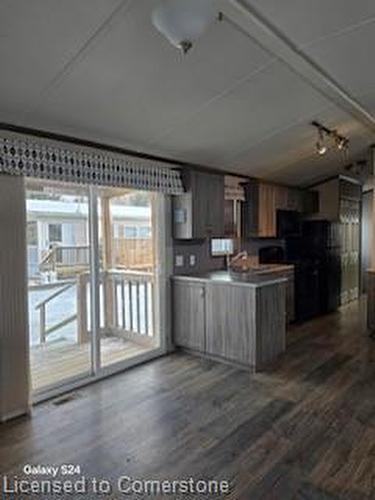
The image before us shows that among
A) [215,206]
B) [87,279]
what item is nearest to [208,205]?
[215,206]

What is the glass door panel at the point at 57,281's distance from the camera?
3301 millimetres

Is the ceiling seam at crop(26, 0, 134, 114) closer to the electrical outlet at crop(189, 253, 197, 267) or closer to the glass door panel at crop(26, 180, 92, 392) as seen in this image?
the glass door panel at crop(26, 180, 92, 392)

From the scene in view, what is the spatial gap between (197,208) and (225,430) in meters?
2.42

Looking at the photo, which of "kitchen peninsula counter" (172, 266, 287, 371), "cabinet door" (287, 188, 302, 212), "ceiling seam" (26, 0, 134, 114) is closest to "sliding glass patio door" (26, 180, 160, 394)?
"kitchen peninsula counter" (172, 266, 287, 371)

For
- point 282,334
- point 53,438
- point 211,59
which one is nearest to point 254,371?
point 282,334

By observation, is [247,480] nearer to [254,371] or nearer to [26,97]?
[254,371]

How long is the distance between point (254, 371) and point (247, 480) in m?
1.65

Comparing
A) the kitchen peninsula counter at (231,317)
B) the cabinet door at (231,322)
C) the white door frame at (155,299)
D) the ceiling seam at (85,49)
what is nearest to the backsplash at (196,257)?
the white door frame at (155,299)

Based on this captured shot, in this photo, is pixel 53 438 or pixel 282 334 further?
pixel 282 334

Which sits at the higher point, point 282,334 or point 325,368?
point 282,334

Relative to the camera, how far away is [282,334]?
13.5ft

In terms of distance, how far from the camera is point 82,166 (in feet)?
10.6

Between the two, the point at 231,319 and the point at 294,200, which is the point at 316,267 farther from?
the point at 231,319

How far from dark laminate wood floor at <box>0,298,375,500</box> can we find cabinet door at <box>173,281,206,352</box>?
0.39 meters
